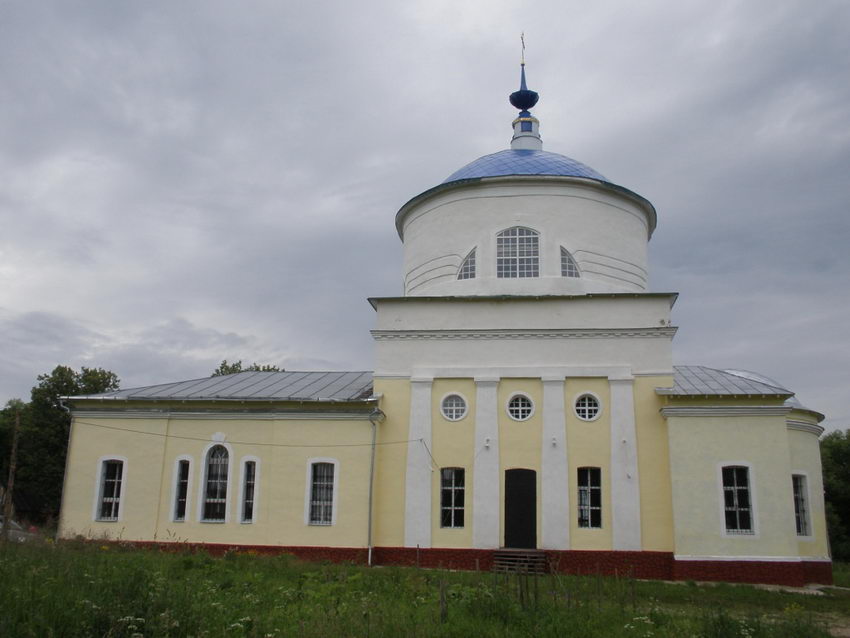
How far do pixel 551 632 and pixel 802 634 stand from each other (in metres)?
3.21

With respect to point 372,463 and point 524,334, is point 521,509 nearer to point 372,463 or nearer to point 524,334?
point 372,463

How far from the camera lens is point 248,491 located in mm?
20844

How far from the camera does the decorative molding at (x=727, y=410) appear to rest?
62.3 feet

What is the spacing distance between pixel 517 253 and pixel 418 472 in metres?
7.40

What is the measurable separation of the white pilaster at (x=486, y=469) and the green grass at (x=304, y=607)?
16.5ft

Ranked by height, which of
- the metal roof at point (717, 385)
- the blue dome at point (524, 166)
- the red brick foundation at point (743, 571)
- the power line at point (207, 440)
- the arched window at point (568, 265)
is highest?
the blue dome at point (524, 166)

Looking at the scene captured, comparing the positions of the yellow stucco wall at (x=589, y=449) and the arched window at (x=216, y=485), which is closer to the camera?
the yellow stucco wall at (x=589, y=449)

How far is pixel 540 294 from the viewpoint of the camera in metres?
21.8

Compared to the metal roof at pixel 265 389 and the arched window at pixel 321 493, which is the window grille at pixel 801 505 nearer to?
the metal roof at pixel 265 389

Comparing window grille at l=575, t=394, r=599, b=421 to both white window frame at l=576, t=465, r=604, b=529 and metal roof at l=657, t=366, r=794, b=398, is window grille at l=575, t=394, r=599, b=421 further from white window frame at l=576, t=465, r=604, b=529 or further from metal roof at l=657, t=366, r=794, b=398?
metal roof at l=657, t=366, r=794, b=398

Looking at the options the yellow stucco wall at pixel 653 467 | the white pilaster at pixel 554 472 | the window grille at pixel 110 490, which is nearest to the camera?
the yellow stucco wall at pixel 653 467

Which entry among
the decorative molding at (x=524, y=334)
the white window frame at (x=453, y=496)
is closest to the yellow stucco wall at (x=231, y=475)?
the white window frame at (x=453, y=496)

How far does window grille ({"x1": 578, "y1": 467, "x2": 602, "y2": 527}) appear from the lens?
1928cm

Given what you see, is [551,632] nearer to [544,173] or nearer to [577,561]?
[577,561]
